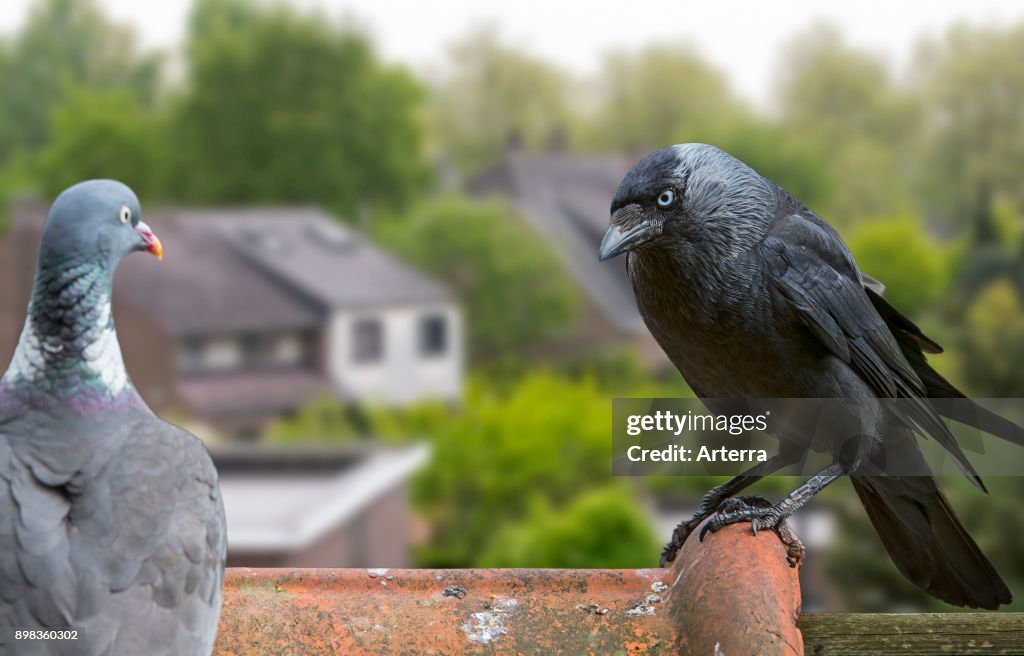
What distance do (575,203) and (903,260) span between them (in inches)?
476

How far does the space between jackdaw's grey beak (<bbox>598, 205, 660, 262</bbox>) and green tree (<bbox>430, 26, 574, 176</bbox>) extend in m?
44.1

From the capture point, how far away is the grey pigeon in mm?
2383

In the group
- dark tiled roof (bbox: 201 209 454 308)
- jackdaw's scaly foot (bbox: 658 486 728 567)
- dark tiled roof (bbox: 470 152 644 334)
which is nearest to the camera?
jackdaw's scaly foot (bbox: 658 486 728 567)

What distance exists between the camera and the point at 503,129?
160 feet

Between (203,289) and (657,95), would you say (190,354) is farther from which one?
(657,95)

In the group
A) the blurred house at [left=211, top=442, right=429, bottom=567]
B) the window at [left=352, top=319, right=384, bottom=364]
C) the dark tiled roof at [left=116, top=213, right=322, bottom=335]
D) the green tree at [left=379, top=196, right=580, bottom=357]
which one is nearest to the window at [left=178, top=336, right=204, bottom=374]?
the dark tiled roof at [left=116, top=213, right=322, bottom=335]

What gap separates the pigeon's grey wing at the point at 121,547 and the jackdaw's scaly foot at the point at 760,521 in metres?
1.29

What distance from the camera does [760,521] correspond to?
3.31 meters

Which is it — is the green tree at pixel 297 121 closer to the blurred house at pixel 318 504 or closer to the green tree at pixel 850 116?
the green tree at pixel 850 116

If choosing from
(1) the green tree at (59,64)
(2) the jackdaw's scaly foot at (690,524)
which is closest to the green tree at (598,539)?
(2) the jackdaw's scaly foot at (690,524)

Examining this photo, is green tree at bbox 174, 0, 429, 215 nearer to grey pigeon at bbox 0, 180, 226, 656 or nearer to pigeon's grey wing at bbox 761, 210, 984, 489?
pigeon's grey wing at bbox 761, 210, 984, 489

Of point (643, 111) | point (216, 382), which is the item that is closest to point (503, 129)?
point (643, 111)

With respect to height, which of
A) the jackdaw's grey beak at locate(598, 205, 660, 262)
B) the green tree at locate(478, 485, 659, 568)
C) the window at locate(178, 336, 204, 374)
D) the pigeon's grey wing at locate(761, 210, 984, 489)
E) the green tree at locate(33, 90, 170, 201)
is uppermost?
the green tree at locate(33, 90, 170, 201)

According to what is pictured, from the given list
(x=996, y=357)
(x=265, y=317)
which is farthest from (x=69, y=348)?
(x=265, y=317)
